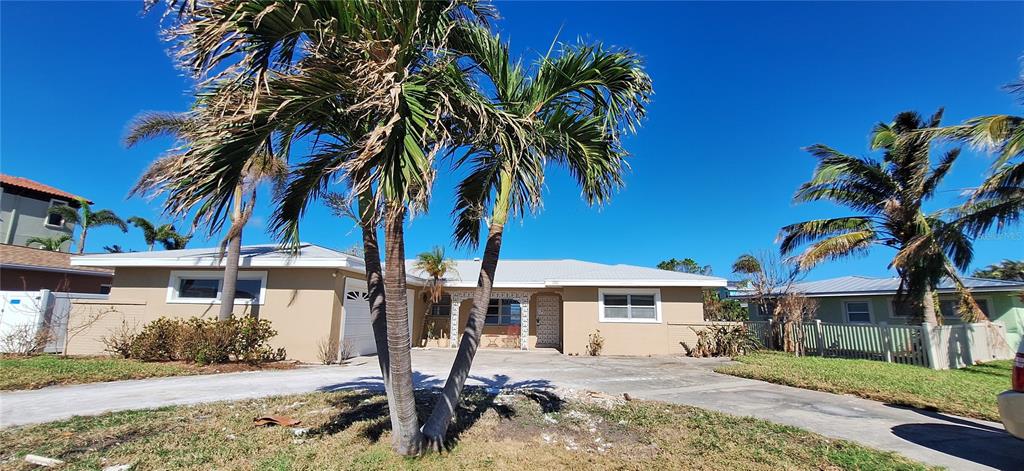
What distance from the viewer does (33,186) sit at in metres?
25.6

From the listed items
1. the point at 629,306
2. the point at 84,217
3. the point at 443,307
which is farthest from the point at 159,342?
the point at 84,217

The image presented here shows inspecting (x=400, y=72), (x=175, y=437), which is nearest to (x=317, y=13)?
(x=400, y=72)

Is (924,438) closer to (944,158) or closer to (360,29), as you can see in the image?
(360,29)

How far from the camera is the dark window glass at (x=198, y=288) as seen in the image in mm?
13367

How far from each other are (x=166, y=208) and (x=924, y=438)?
28.7ft

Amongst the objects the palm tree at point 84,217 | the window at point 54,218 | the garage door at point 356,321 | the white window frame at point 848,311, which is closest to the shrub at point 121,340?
the garage door at point 356,321

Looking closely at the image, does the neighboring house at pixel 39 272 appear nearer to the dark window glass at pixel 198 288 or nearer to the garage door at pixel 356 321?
the dark window glass at pixel 198 288

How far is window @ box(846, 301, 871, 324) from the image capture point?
20500 mm

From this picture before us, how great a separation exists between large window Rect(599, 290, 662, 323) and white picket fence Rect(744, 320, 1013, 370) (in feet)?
16.7

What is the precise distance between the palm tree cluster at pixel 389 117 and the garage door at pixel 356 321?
817cm

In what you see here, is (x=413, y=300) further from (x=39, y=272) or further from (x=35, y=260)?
(x=39, y=272)

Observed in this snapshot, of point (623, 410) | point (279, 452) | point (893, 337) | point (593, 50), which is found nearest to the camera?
point (279, 452)

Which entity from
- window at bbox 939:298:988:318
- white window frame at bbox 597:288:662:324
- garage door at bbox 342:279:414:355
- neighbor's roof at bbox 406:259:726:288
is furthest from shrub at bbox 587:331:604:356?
window at bbox 939:298:988:318

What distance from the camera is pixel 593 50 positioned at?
202 inches
